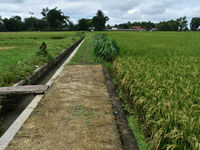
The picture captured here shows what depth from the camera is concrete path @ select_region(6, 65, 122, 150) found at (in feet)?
6.50

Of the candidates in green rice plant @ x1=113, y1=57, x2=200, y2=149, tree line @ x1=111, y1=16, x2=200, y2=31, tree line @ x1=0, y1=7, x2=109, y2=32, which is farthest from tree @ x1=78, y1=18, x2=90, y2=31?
green rice plant @ x1=113, y1=57, x2=200, y2=149

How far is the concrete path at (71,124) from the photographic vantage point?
6.50 feet

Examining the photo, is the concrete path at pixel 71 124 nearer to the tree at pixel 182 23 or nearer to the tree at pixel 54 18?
the tree at pixel 54 18

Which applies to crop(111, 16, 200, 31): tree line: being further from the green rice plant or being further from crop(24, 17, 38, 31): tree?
the green rice plant

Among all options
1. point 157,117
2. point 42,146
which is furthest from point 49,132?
point 157,117

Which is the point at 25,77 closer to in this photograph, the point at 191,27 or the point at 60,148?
the point at 60,148

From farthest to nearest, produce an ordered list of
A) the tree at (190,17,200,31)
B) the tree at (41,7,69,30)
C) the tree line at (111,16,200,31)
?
the tree at (190,17,200,31)
the tree line at (111,16,200,31)
the tree at (41,7,69,30)

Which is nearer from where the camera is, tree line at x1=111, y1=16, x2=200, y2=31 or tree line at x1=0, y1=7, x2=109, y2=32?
tree line at x1=0, y1=7, x2=109, y2=32

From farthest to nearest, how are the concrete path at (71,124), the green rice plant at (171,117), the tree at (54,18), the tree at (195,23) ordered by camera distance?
the tree at (195,23)
the tree at (54,18)
the concrete path at (71,124)
the green rice plant at (171,117)

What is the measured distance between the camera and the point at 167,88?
3004 mm

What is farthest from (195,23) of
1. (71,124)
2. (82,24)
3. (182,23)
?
(71,124)

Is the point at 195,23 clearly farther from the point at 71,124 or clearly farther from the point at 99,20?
the point at 71,124

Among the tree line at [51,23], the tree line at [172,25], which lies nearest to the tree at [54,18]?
the tree line at [51,23]

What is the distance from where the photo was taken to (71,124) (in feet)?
7.80
